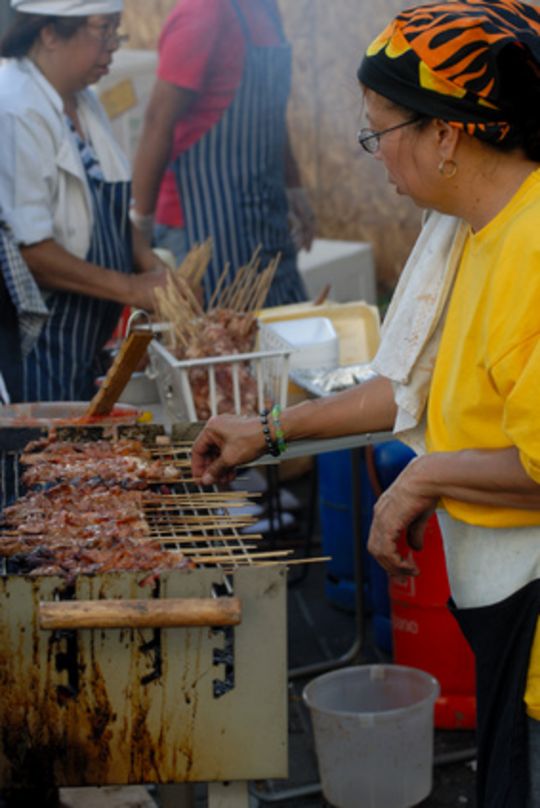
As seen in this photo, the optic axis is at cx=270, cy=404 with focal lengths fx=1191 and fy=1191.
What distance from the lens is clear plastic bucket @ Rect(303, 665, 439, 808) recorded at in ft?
12.6

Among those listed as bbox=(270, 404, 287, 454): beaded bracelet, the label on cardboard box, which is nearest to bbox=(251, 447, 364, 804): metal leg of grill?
bbox=(270, 404, 287, 454): beaded bracelet

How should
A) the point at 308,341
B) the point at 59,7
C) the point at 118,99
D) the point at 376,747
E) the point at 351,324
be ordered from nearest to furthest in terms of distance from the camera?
1. the point at 376,747
2. the point at 308,341
3. the point at 351,324
4. the point at 59,7
5. the point at 118,99

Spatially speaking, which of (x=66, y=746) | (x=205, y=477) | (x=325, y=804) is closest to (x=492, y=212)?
(x=205, y=477)

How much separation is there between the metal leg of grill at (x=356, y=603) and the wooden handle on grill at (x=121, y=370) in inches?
50.1

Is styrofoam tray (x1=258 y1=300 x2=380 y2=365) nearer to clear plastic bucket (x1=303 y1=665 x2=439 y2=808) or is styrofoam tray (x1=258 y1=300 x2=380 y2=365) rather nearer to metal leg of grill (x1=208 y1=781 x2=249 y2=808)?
clear plastic bucket (x1=303 y1=665 x2=439 y2=808)

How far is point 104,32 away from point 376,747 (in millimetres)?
3004

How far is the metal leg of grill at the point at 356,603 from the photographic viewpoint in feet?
15.3

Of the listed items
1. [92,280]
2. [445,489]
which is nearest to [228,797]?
[445,489]

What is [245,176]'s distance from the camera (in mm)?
6055

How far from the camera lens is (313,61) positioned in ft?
30.2

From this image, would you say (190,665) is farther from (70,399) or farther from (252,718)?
(70,399)

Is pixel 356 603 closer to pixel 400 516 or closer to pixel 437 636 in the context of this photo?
pixel 437 636

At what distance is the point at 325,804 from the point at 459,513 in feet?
6.92

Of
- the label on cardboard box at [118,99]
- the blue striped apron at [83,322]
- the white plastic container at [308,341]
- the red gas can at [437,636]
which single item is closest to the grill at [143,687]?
the white plastic container at [308,341]
